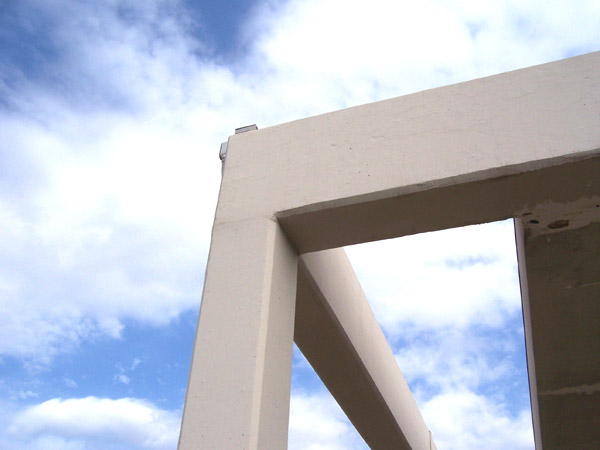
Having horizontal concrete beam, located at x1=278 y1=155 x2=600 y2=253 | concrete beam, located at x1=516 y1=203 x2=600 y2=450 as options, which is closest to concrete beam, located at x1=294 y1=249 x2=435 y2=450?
horizontal concrete beam, located at x1=278 y1=155 x2=600 y2=253

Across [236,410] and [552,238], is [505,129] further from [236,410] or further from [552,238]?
[236,410]

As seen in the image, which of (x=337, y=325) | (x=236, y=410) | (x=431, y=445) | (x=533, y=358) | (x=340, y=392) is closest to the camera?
(x=236, y=410)

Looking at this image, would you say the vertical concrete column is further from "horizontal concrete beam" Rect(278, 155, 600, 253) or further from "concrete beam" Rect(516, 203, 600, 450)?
"concrete beam" Rect(516, 203, 600, 450)

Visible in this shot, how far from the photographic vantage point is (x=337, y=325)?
164 inches

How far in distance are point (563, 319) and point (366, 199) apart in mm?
2099

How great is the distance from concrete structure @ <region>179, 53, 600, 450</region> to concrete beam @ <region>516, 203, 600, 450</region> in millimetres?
17

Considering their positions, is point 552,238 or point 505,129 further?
point 552,238

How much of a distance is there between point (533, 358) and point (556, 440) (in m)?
1.23

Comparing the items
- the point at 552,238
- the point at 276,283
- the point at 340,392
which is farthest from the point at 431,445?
the point at 276,283

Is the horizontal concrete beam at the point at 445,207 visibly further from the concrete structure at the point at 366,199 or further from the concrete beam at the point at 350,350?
the concrete beam at the point at 350,350

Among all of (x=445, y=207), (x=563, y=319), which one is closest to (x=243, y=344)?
(x=445, y=207)

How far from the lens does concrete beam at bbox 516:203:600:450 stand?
11.4 ft

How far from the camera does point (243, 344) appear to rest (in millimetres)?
2729

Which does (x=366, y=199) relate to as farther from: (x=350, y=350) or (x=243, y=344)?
(x=350, y=350)
